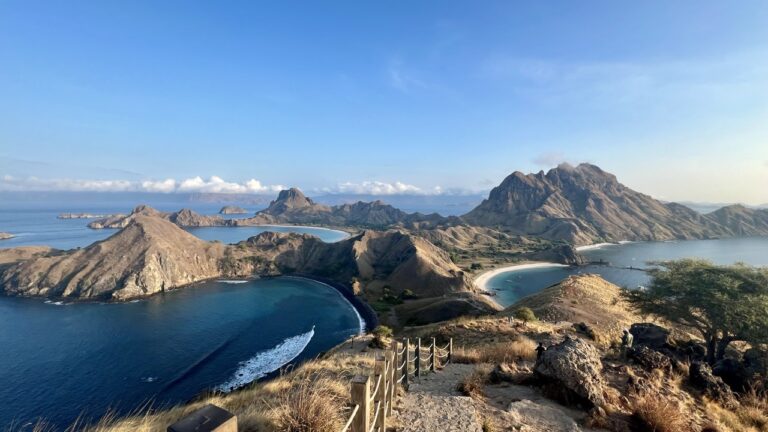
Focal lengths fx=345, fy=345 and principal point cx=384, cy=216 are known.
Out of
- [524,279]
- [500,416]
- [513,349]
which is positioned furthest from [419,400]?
[524,279]

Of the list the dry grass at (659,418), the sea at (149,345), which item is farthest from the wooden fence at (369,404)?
the sea at (149,345)

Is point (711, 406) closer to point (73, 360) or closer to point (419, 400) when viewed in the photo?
point (419, 400)

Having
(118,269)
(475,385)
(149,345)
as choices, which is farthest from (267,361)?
(118,269)

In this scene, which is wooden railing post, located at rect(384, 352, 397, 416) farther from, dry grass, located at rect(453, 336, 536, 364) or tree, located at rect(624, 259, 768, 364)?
tree, located at rect(624, 259, 768, 364)

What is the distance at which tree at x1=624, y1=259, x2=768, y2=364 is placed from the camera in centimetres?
2344

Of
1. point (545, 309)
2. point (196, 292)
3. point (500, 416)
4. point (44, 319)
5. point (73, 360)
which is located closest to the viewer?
point (500, 416)

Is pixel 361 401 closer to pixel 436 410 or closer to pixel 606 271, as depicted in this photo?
pixel 436 410

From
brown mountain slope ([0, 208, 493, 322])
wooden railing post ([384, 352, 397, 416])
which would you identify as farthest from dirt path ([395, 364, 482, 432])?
brown mountain slope ([0, 208, 493, 322])

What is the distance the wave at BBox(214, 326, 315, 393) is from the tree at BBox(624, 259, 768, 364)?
42.2 m

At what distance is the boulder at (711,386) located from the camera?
13284mm

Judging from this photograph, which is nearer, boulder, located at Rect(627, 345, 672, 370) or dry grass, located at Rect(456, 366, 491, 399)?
dry grass, located at Rect(456, 366, 491, 399)

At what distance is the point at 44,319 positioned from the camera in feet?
245

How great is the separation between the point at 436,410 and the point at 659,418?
5.90 metres

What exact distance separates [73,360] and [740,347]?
86.8 meters
